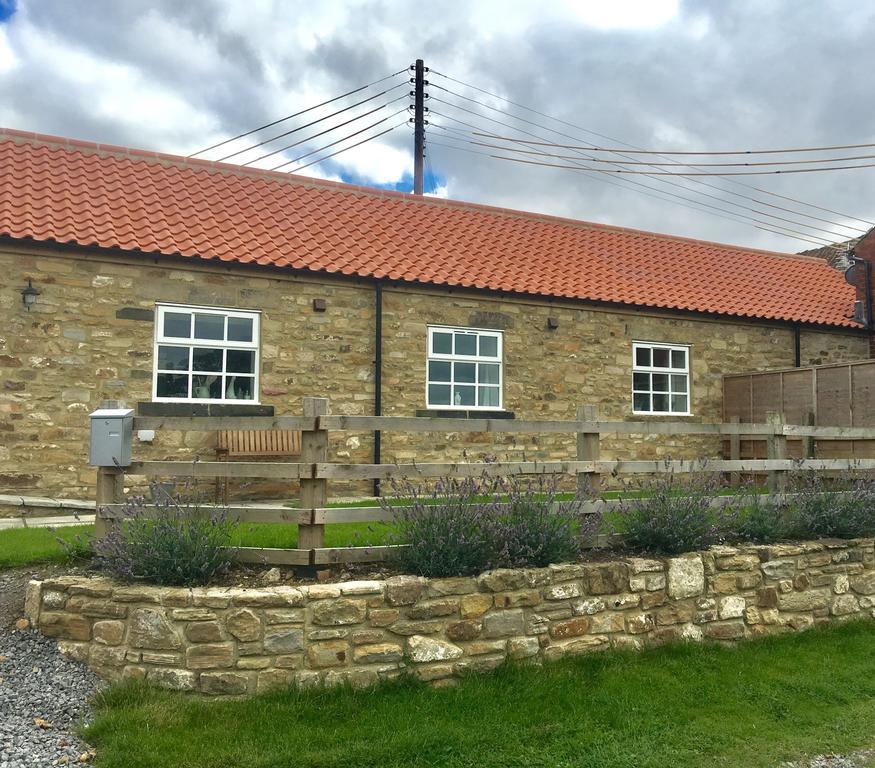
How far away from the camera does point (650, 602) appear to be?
543 cm

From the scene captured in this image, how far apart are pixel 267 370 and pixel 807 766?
26.8 ft

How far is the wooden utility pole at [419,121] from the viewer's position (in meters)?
21.6

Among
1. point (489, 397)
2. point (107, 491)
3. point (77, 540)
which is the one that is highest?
point (489, 397)

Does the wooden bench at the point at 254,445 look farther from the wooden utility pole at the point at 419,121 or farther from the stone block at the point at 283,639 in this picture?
the wooden utility pole at the point at 419,121

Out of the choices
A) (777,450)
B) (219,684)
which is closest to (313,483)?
(219,684)

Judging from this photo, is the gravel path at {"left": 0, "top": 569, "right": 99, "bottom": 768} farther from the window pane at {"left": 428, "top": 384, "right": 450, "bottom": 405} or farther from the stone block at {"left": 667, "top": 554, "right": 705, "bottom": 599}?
the window pane at {"left": 428, "top": 384, "right": 450, "bottom": 405}

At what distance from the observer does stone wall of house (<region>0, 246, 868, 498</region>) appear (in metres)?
9.31

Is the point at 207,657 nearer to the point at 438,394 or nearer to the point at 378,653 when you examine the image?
the point at 378,653

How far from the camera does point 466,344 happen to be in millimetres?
11711

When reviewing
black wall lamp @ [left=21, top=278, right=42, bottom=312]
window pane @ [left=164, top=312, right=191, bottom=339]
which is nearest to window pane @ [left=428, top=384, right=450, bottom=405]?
window pane @ [left=164, top=312, right=191, bottom=339]

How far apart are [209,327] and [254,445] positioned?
5.85ft

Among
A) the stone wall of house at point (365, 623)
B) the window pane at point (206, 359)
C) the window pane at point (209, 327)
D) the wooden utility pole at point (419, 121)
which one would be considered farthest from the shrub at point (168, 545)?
the wooden utility pole at point (419, 121)

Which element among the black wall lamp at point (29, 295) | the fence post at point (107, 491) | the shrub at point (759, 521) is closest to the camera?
the fence post at point (107, 491)

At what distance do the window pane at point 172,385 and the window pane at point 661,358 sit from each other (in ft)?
26.3
